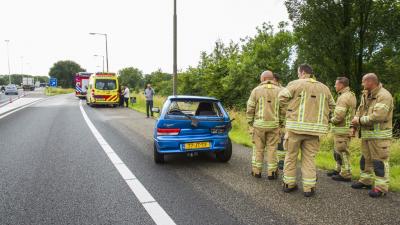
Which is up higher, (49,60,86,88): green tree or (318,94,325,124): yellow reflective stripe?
(49,60,86,88): green tree

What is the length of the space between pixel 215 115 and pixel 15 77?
609 feet

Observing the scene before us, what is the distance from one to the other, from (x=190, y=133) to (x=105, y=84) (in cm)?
1976

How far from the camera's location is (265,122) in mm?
5785

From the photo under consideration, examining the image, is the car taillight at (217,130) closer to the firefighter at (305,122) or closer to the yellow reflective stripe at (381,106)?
the firefighter at (305,122)

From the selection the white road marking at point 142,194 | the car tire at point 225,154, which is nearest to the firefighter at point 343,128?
the car tire at point 225,154

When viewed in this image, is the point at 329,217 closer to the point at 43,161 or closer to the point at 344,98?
the point at 344,98

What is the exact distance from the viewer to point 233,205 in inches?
170

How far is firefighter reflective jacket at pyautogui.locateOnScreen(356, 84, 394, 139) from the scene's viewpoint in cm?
479

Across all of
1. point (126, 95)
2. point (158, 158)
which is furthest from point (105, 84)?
point (158, 158)

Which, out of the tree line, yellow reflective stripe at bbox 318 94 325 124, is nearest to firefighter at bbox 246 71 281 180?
yellow reflective stripe at bbox 318 94 325 124

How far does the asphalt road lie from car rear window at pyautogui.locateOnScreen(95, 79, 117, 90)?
17.3 metres

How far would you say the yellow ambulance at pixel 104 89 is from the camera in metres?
24.3

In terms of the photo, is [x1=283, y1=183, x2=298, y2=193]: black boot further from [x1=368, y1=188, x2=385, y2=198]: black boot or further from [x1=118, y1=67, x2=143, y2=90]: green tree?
[x1=118, y1=67, x2=143, y2=90]: green tree

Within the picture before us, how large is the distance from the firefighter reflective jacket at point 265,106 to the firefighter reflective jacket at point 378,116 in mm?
1358
